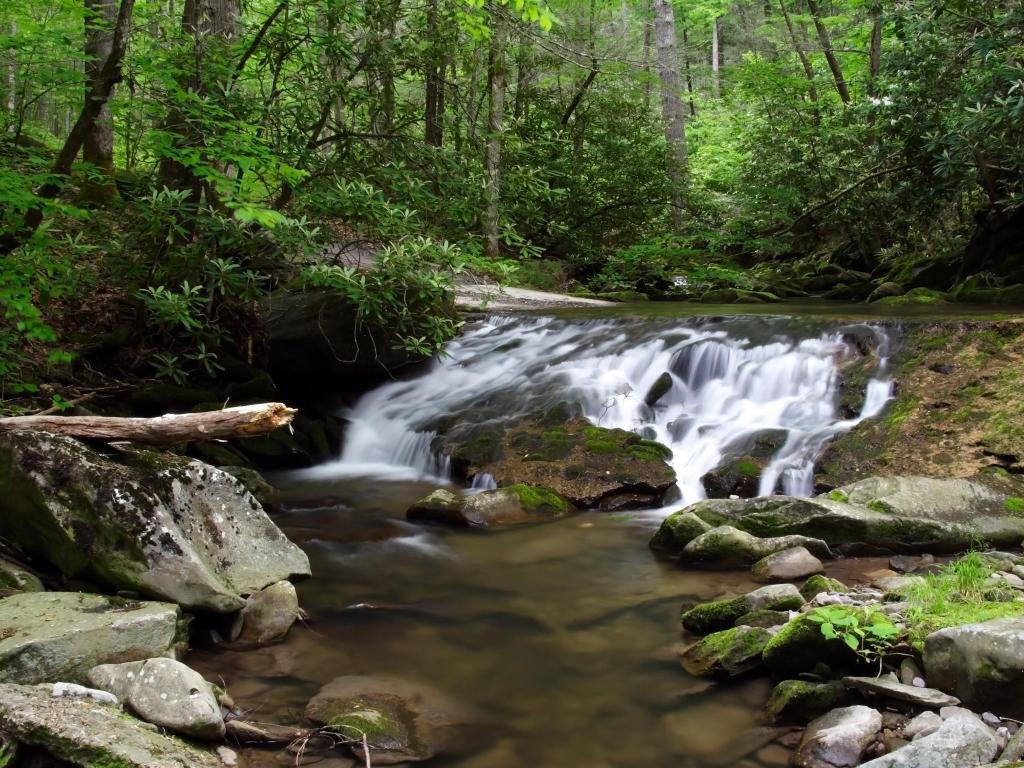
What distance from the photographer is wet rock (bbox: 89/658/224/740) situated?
309cm

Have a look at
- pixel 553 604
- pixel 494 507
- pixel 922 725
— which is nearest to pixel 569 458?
pixel 494 507

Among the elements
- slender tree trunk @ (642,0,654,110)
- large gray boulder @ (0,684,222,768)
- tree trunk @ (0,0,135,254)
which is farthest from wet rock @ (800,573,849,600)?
slender tree trunk @ (642,0,654,110)

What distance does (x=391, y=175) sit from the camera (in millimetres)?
7711

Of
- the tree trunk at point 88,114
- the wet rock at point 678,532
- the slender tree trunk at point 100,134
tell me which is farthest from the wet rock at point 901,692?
the slender tree trunk at point 100,134

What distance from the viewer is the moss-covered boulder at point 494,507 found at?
263 inches

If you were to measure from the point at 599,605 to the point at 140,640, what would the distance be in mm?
2743

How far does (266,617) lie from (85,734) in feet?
5.98

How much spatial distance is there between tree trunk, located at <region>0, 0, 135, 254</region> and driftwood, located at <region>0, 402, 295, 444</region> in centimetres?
228

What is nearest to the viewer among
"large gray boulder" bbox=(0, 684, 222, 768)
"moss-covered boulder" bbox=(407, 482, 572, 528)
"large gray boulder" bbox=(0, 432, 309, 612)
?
"large gray boulder" bbox=(0, 684, 222, 768)

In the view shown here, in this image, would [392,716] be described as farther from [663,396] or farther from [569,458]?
[663,396]

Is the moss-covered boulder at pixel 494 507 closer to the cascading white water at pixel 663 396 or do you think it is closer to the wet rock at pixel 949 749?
the cascading white water at pixel 663 396

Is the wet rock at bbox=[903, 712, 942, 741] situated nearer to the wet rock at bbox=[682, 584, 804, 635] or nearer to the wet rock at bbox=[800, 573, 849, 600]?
the wet rock at bbox=[682, 584, 804, 635]

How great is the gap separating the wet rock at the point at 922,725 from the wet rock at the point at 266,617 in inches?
123

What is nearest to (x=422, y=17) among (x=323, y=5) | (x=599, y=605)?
(x=323, y=5)
